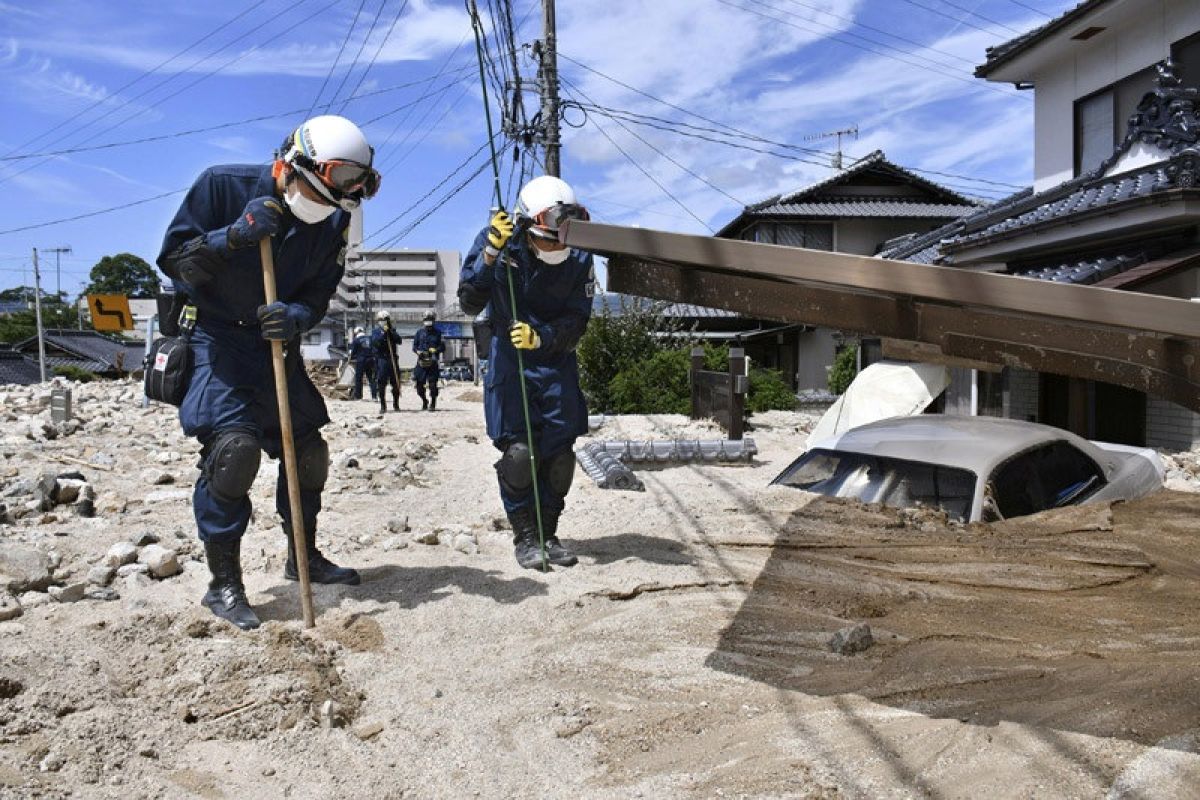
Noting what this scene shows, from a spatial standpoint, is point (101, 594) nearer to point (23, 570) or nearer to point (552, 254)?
point (23, 570)

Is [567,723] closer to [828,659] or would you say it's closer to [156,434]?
[828,659]

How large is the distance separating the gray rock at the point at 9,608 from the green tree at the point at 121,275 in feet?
260

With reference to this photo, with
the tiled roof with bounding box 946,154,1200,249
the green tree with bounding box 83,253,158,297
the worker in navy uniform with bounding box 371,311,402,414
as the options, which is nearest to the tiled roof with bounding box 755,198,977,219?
the worker in navy uniform with bounding box 371,311,402,414

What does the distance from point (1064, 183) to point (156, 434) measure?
1173cm

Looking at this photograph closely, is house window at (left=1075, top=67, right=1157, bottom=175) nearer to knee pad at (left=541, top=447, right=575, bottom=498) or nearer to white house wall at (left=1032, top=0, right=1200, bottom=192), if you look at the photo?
white house wall at (left=1032, top=0, right=1200, bottom=192)

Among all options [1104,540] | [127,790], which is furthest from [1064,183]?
[127,790]

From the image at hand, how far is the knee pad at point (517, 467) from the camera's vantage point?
4.61m

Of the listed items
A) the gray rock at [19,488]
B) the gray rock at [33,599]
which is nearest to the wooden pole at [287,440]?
the gray rock at [33,599]

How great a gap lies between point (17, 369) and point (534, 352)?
32.2 m

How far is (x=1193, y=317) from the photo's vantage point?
206 cm

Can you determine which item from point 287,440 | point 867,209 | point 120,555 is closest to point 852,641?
point 287,440

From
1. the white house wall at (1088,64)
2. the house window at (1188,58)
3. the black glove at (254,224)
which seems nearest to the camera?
the black glove at (254,224)

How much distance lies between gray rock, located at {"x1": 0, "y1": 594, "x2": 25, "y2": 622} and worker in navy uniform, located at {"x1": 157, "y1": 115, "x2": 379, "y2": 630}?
0.67 m

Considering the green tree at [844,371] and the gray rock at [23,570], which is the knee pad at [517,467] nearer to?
the gray rock at [23,570]
